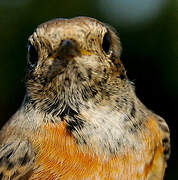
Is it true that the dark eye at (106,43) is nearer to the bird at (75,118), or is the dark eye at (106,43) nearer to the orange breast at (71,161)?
the bird at (75,118)

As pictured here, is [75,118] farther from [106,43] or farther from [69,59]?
[106,43]

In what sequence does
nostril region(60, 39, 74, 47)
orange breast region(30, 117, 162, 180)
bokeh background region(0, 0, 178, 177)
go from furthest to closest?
bokeh background region(0, 0, 178, 177)
orange breast region(30, 117, 162, 180)
nostril region(60, 39, 74, 47)

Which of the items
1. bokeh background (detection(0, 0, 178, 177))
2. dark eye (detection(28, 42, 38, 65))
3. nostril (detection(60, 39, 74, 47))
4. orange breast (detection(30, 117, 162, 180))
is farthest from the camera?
bokeh background (detection(0, 0, 178, 177))

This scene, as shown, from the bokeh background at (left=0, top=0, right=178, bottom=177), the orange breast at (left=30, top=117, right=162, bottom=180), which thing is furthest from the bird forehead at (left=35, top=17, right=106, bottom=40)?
the bokeh background at (left=0, top=0, right=178, bottom=177)

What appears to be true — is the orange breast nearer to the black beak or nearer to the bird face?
the bird face

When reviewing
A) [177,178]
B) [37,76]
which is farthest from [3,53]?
[37,76]

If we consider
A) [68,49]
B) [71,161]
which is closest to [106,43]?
[68,49]

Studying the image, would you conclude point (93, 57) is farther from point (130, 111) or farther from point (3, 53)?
point (3, 53)
